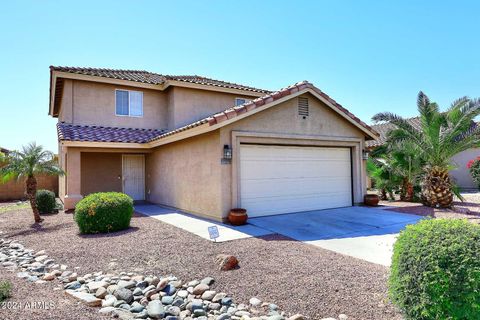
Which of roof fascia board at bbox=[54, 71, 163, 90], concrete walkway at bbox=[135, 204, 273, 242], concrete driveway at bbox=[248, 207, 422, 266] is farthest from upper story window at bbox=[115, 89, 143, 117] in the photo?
concrete driveway at bbox=[248, 207, 422, 266]

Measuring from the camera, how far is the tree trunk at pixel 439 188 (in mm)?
13516

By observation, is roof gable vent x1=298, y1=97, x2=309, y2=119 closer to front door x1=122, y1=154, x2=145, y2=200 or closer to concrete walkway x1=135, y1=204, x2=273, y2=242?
concrete walkway x1=135, y1=204, x2=273, y2=242

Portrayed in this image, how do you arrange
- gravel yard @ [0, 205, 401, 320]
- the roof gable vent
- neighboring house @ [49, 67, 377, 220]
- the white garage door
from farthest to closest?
the roof gable vent → the white garage door → neighboring house @ [49, 67, 377, 220] → gravel yard @ [0, 205, 401, 320]

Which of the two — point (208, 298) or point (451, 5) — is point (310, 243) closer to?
point (208, 298)

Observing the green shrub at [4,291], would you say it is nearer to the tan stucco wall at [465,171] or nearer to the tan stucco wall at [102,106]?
the tan stucco wall at [102,106]

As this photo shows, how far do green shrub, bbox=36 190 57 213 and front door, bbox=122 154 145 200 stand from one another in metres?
3.88

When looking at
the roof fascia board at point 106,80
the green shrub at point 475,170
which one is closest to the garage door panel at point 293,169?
the roof fascia board at point 106,80

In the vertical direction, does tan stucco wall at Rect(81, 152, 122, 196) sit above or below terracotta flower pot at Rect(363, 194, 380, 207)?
above

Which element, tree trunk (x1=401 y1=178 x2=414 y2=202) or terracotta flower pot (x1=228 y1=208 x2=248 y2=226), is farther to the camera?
tree trunk (x1=401 y1=178 x2=414 y2=202)

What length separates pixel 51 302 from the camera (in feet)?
15.7

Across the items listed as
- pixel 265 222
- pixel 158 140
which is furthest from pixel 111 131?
pixel 265 222

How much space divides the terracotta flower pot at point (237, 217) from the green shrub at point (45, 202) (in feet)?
32.4

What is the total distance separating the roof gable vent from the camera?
1239 cm

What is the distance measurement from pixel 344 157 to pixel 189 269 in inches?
399
